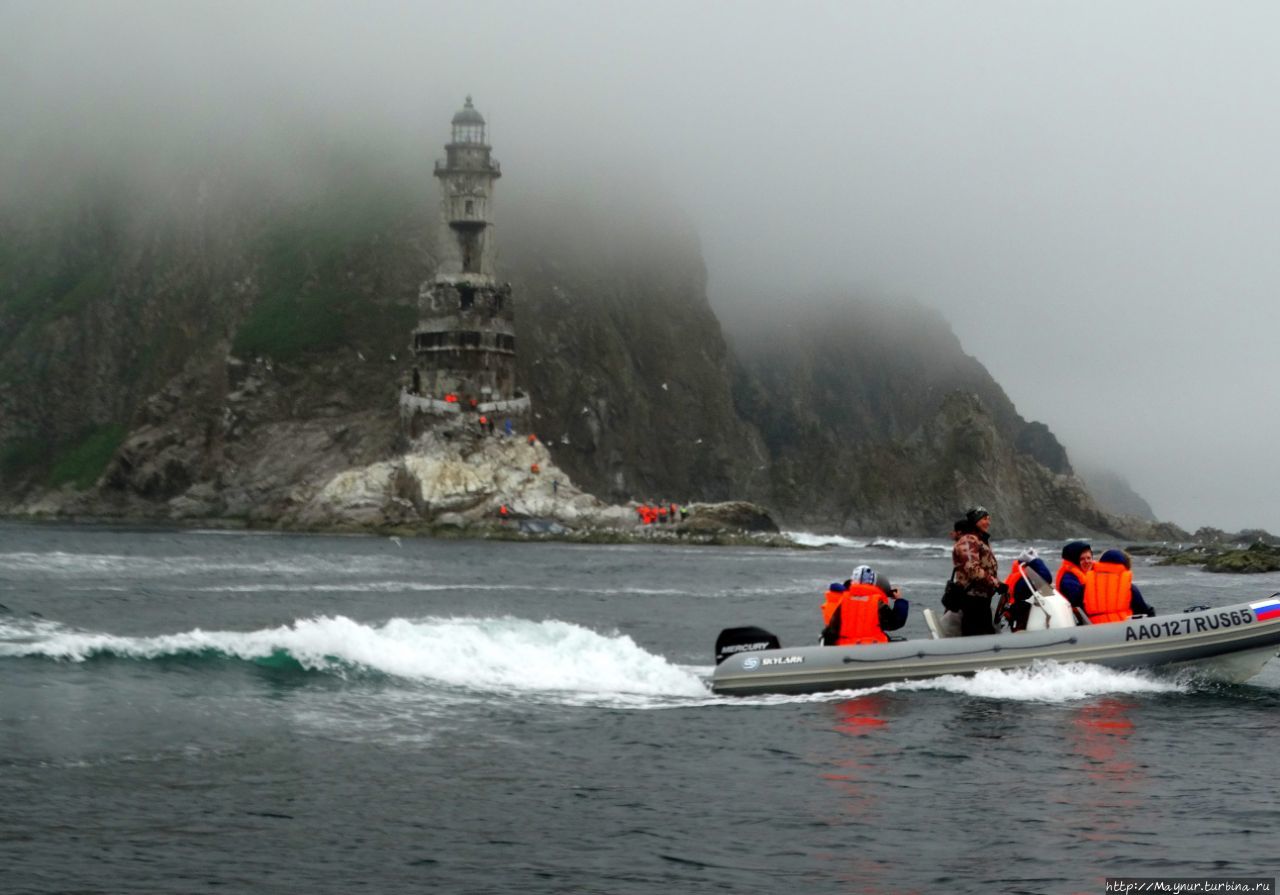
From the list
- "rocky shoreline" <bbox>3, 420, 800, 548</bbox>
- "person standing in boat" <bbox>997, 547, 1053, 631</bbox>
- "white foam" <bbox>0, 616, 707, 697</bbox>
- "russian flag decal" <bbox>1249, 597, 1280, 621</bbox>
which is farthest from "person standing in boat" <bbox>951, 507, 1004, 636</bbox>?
"rocky shoreline" <bbox>3, 420, 800, 548</bbox>

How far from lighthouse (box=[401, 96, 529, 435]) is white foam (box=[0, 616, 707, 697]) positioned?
103m

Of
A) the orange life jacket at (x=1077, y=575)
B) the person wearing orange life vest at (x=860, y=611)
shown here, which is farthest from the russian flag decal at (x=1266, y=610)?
the person wearing orange life vest at (x=860, y=611)

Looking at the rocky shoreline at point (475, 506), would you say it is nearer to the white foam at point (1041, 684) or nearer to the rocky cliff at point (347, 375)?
the rocky cliff at point (347, 375)

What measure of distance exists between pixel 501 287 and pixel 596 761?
11788 cm

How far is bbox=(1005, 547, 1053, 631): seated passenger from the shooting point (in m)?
24.8

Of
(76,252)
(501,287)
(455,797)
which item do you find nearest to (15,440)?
(76,252)

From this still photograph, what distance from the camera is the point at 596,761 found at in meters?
19.5

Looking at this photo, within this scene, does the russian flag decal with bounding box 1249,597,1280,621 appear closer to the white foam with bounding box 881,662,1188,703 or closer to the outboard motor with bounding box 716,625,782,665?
the white foam with bounding box 881,662,1188,703

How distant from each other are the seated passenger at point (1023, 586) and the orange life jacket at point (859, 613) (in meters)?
1.89

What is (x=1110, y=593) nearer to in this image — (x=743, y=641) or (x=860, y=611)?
(x=860, y=611)

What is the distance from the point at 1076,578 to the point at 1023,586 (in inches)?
35.8

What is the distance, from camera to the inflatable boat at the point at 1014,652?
2425cm

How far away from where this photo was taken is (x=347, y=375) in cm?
14525

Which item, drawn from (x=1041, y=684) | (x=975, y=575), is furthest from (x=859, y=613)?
(x=1041, y=684)
